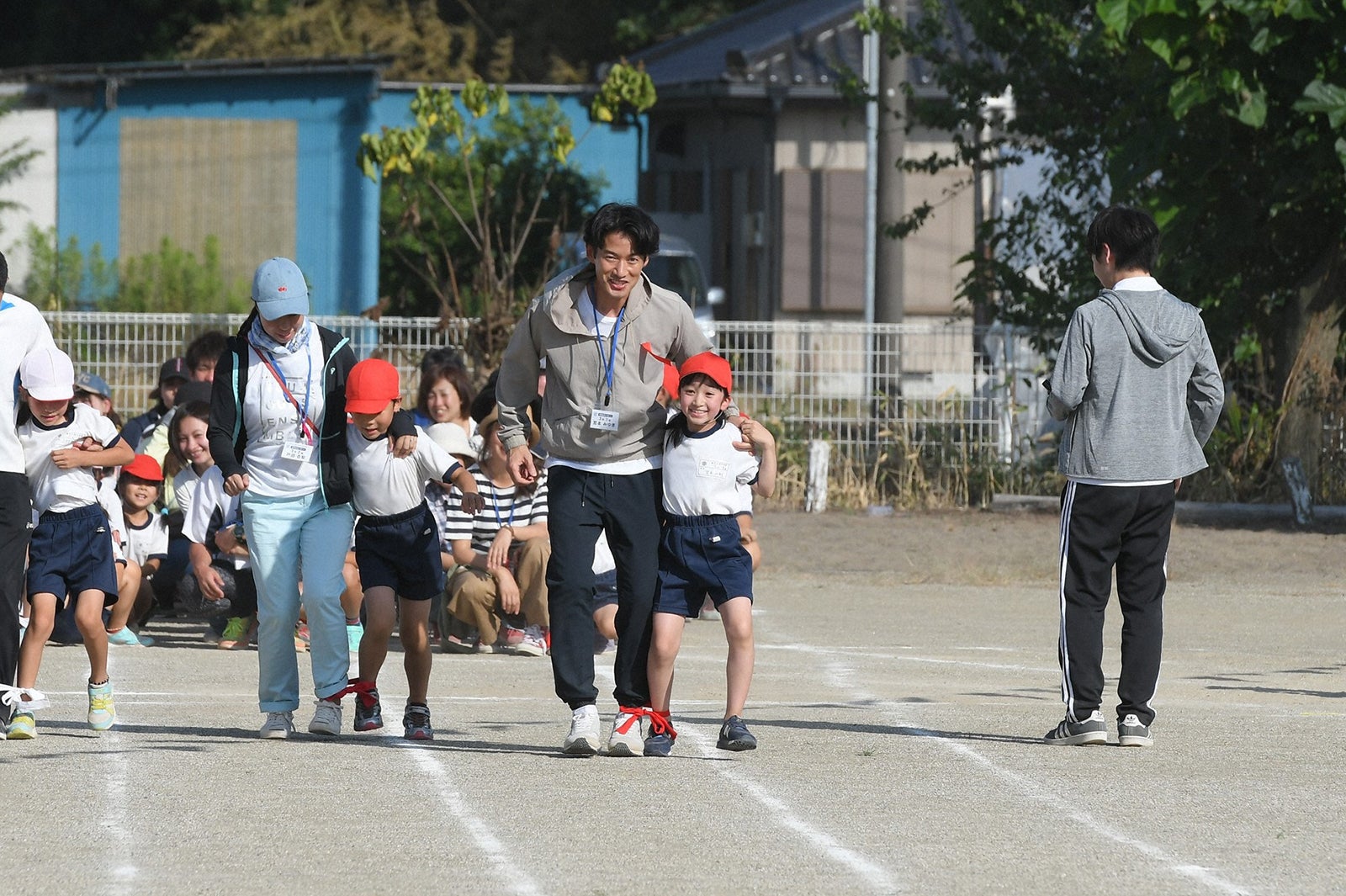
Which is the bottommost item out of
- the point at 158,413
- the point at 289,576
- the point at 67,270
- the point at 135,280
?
the point at 289,576

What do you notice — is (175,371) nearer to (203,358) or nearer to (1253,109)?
(203,358)

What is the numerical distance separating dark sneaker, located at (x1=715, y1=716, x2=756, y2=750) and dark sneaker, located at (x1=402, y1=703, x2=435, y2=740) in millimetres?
1167

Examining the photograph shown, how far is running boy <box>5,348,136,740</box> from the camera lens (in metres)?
8.03

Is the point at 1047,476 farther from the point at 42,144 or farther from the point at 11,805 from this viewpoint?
the point at 42,144

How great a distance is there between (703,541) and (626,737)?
0.75 metres

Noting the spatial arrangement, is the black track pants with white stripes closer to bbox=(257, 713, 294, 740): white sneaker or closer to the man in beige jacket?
the man in beige jacket

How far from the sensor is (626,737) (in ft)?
24.4

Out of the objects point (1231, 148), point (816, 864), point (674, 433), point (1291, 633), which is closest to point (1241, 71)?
point (1231, 148)

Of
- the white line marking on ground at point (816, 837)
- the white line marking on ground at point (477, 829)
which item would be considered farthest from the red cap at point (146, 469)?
the white line marking on ground at point (816, 837)

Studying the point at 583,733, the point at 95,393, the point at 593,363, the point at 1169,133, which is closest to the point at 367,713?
the point at 583,733

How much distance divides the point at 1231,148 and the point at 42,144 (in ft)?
61.1

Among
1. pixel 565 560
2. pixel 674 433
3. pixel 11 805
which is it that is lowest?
pixel 11 805

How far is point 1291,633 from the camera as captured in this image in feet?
38.0

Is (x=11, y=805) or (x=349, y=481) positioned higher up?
(x=349, y=481)
